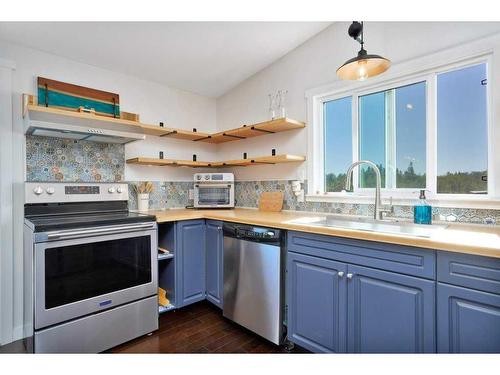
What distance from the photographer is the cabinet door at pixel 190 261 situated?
7.70 ft

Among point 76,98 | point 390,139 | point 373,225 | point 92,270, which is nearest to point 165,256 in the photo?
point 92,270

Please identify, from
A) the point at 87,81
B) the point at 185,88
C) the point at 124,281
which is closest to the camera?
the point at 124,281

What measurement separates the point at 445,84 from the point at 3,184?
3215 mm

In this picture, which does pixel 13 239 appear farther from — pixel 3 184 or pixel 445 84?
pixel 445 84

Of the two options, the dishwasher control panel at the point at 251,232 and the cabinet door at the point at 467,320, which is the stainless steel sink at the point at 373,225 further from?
the cabinet door at the point at 467,320

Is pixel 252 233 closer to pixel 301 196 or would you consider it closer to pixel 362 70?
pixel 301 196

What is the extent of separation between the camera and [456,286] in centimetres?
120

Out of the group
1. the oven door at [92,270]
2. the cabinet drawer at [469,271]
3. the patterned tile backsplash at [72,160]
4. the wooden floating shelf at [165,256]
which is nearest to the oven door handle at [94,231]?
the oven door at [92,270]

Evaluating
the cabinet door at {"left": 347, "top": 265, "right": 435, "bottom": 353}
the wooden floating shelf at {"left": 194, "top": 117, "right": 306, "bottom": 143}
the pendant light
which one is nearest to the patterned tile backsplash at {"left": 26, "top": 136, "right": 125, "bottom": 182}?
the wooden floating shelf at {"left": 194, "top": 117, "right": 306, "bottom": 143}

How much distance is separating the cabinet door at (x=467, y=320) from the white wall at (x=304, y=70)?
1531 millimetres

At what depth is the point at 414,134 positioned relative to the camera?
2021 millimetres

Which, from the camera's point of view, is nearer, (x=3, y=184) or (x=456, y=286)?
(x=456, y=286)

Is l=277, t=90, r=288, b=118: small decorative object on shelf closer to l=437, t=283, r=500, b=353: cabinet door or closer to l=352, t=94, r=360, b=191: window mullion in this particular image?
l=352, t=94, r=360, b=191: window mullion
